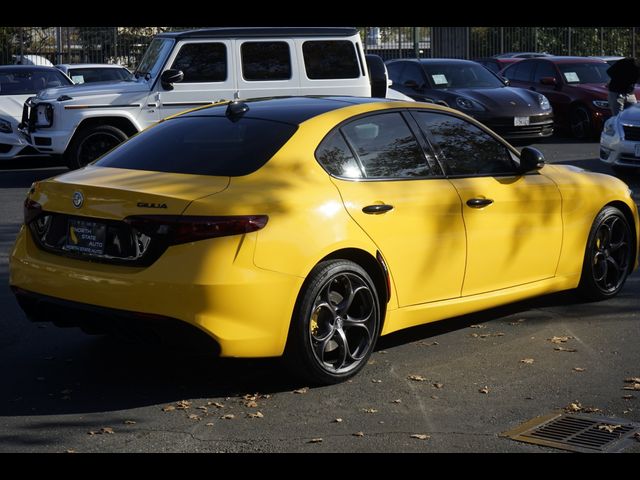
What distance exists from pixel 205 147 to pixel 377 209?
1035 mm

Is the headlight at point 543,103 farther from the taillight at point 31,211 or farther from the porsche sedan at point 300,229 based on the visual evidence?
the taillight at point 31,211

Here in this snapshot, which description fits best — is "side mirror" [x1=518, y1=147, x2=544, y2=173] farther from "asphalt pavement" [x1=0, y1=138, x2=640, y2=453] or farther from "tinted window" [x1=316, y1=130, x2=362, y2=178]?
"tinted window" [x1=316, y1=130, x2=362, y2=178]

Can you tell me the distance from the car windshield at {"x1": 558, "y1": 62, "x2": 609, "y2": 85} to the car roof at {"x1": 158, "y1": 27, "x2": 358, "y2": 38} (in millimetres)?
8019

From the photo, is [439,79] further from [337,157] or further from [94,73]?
[337,157]

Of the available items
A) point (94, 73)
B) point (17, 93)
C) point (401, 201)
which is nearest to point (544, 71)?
point (94, 73)

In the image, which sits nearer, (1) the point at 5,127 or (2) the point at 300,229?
(2) the point at 300,229

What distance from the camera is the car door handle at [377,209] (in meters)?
6.43

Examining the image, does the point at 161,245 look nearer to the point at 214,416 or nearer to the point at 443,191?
the point at 214,416

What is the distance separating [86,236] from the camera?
20.0 feet

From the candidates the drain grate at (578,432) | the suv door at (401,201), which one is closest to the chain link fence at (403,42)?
the suv door at (401,201)

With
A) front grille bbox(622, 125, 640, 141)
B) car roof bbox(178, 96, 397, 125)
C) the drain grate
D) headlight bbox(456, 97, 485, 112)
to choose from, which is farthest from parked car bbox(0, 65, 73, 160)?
the drain grate

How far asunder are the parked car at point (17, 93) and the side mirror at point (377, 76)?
187 inches

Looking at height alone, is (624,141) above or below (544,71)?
below

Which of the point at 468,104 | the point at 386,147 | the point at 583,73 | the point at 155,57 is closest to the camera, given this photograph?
the point at 386,147
